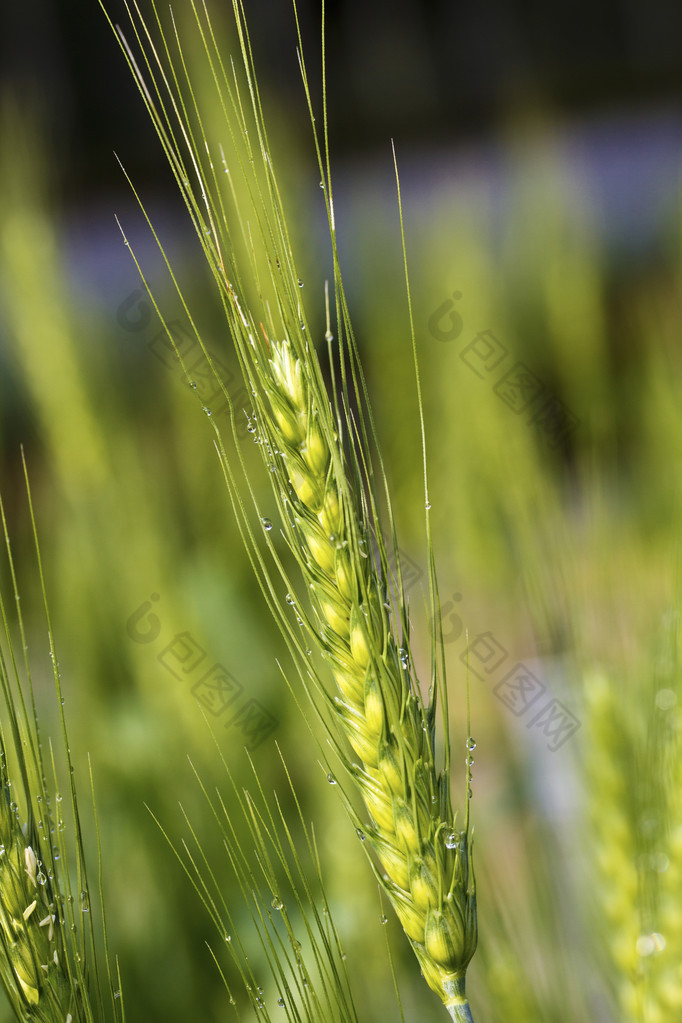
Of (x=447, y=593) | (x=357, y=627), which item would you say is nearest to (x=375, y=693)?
(x=357, y=627)

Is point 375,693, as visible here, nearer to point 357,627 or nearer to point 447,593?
point 357,627

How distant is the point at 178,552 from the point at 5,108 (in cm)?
37

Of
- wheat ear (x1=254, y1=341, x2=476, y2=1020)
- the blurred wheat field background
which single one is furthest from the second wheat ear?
the blurred wheat field background

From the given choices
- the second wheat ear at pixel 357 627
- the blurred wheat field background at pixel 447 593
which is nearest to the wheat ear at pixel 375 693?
the second wheat ear at pixel 357 627

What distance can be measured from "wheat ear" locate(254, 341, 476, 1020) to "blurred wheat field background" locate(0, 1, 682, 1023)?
14 centimetres

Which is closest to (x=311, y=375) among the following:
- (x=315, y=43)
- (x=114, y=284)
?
(x=114, y=284)

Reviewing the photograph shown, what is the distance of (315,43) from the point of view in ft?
3.74

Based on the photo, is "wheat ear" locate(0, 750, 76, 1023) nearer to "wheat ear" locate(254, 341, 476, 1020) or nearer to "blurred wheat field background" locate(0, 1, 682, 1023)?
"wheat ear" locate(254, 341, 476, 1020)

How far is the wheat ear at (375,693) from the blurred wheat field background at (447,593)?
14 cm

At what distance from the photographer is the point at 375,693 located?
0.64 ft

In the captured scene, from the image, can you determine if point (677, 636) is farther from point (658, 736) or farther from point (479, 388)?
point (479, 388)

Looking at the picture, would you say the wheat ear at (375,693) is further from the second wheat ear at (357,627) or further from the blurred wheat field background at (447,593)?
the blurred wheat field background at (447,593)

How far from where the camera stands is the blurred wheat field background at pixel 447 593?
35 cm

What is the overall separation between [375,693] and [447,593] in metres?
0.41
